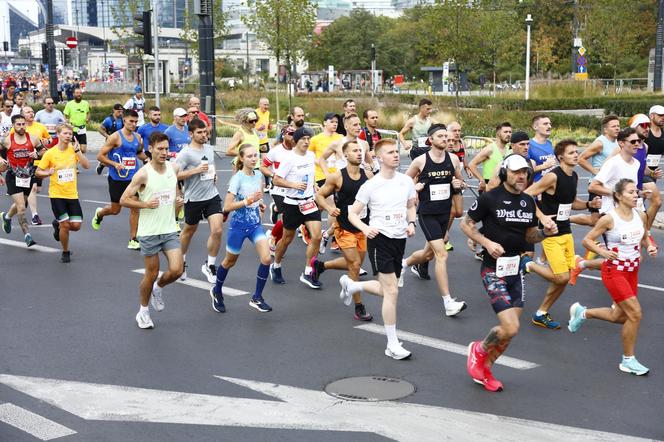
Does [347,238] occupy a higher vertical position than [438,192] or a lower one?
lower

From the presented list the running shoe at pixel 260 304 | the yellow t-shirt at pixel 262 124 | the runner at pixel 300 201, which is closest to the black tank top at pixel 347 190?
the runner at pixel 300 201

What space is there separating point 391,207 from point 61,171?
5.95 metres

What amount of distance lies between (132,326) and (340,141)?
4.01 m

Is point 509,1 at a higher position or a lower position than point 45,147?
higher

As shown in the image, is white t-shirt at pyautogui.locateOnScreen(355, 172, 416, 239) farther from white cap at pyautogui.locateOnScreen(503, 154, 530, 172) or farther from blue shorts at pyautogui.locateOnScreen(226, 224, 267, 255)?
blue shorts at pyautogui.locateOnScreen(226, 224, 267, 255)

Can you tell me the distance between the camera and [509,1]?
64.0 meters

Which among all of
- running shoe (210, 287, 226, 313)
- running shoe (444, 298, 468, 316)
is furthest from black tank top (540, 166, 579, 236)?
running shoe (210, 287, 226, 313)

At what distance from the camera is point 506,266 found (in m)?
7.53

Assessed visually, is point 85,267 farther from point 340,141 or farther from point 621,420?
point 621,420

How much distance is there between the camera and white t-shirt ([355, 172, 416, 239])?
832 cm

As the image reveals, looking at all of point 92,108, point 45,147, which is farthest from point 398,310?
point 92,108

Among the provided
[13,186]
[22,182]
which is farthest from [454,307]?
[13,186]

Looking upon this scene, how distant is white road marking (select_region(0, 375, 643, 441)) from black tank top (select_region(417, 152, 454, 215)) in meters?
3.06

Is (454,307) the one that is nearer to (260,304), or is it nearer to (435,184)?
(435,184)
